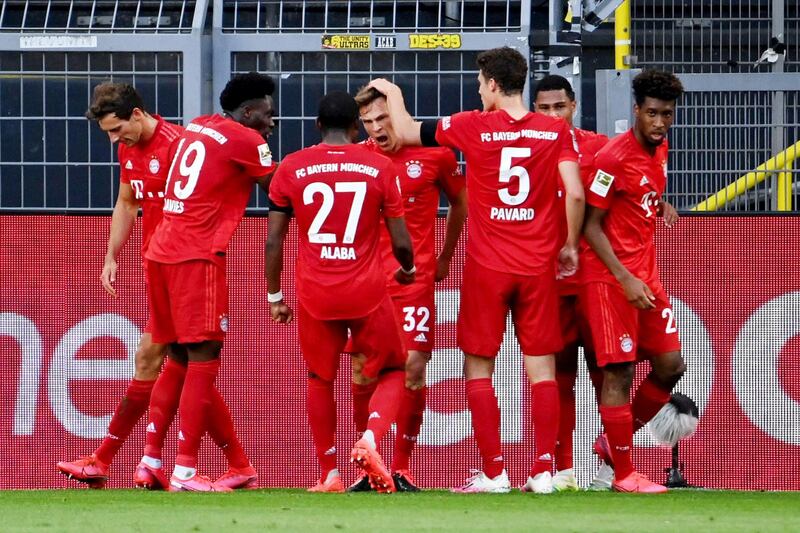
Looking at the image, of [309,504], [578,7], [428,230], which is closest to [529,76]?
[578,7]

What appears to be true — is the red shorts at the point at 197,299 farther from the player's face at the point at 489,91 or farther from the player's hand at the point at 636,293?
the player's hand at the point at 636,293

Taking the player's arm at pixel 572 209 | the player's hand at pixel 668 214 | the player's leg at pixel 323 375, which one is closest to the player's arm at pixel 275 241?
the player's leg at pixel 323 375

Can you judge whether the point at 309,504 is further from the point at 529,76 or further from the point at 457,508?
the point at 529,76

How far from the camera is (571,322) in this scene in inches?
340

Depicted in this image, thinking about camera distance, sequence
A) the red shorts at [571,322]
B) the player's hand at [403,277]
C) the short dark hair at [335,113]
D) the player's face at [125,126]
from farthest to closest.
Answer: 1. the player's face at [125,126]
2. the red shorts at [571,322]
3. the player's hand at [403,277]
4. the short dark hair at [335,113]

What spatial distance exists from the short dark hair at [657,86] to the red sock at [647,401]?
150 centimetres

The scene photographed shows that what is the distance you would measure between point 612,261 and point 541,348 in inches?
21.3

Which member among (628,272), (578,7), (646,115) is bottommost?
(628,272)

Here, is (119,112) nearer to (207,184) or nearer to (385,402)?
(207,184)

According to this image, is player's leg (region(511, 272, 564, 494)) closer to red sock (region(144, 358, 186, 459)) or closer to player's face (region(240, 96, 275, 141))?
player's face (region(240, 96, 275, 141))

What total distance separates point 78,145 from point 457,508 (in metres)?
4.40

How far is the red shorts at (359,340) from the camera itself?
25.9 ft

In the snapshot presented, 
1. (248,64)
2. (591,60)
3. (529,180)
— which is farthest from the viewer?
(591,60)

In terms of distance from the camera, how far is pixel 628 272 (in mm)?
8055
